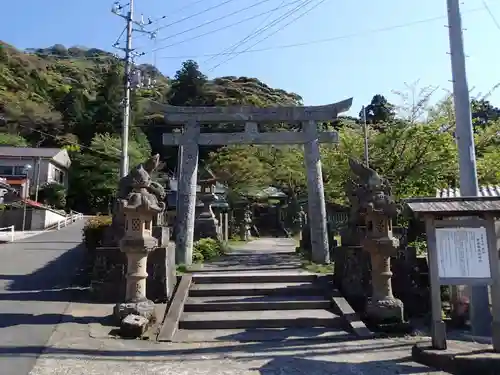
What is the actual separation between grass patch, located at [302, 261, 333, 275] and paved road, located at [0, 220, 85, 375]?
19.8 ft

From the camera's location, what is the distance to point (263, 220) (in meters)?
34.4

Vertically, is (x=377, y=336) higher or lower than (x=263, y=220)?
lower

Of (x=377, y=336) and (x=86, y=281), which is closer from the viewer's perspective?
(x=377, y=336)

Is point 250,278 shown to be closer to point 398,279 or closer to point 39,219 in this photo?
point 398,279

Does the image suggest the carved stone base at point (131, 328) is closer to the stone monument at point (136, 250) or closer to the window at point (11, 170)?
the stone monument at point (136, 250)

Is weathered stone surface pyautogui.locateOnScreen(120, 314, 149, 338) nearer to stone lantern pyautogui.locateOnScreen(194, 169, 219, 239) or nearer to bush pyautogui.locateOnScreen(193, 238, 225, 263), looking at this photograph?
bush pyautogui.locateOnScreen(193, 238, 225, 263)

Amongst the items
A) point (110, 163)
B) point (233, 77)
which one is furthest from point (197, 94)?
point (233, 77)

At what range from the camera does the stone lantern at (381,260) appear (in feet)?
24.7

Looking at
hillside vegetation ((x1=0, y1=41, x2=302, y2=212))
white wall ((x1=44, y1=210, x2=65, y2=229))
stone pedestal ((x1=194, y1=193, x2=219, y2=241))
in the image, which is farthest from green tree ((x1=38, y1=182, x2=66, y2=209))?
stone pedestal ((x1=194, y1=193, x2=219, y2=241))

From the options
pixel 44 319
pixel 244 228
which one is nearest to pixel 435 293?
pixel 44 319

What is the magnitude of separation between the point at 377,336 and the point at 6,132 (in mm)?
55374

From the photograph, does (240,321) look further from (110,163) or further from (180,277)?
(110,163)

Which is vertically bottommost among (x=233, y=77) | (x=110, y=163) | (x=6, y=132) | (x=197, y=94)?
(x=110, y=163)

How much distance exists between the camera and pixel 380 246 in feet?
24.8
